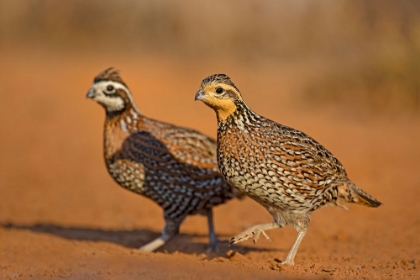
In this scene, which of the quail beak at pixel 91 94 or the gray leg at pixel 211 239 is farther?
the quail beak at pixel 91 94

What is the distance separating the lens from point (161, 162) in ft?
28.7

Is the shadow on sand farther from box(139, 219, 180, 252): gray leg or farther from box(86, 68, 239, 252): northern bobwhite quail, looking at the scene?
box(86, 68, 239, 252): northern bobwhite quail

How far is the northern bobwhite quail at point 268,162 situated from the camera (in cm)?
704

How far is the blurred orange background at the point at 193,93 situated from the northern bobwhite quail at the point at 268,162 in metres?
0.63

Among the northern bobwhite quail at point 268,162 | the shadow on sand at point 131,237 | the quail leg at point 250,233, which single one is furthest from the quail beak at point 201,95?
the shadow on sand at point 131,237

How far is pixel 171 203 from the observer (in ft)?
28.9

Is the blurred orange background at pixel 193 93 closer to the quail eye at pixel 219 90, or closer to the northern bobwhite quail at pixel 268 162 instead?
the northern bobwhite quail at pixel 268 162

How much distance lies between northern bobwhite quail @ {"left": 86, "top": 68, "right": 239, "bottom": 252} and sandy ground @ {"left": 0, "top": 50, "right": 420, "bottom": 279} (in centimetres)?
62

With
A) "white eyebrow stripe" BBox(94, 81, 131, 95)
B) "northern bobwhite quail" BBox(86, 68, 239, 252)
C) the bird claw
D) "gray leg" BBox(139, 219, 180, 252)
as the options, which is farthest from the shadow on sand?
"white eyebrow stripe" BBox(94, 81, 131, 95)

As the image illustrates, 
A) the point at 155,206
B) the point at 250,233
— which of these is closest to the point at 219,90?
the point at 250,233

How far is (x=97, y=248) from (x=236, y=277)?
9.56 ft

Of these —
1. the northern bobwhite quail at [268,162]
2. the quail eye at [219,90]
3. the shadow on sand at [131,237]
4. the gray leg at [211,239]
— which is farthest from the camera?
the shadow on sand at [131,237]

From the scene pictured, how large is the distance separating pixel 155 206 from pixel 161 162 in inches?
128

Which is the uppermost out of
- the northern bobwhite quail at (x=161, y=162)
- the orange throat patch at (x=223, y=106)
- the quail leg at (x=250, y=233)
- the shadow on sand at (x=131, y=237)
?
the orange throat patch at (x=223, y=106)
